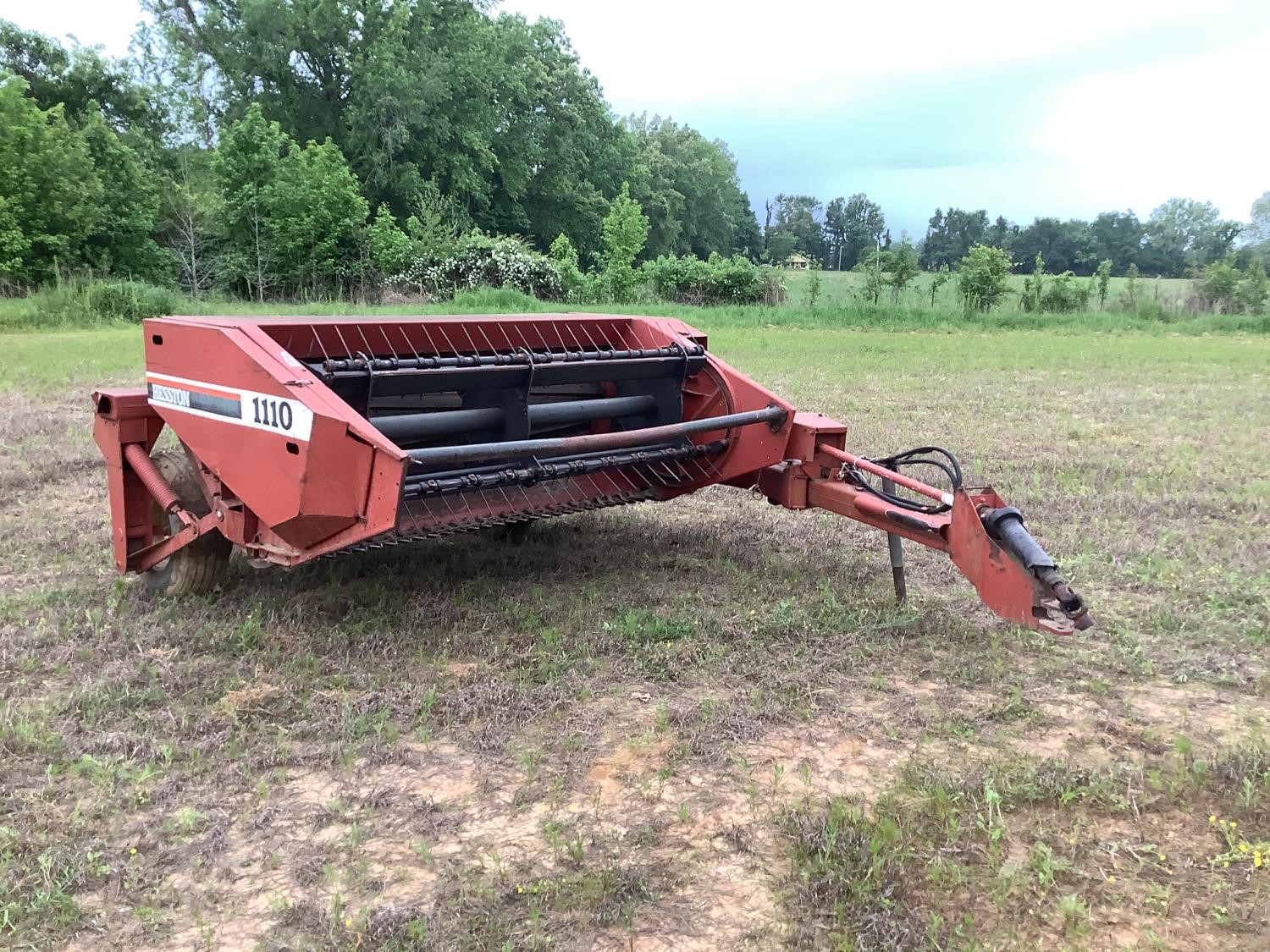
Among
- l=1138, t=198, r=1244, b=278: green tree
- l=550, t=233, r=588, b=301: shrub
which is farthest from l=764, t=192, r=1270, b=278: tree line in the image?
l=550, t=233, r=588, b=301: shrub

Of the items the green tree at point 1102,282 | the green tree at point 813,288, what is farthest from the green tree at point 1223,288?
the green tree at point 813,288

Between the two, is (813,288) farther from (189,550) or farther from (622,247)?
(189,550)

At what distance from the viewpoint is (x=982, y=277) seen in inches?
929

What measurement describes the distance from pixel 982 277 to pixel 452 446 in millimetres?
22089

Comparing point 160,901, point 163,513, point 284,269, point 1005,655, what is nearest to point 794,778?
point 1005,655

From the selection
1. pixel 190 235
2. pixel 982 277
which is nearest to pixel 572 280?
pixel 982 277

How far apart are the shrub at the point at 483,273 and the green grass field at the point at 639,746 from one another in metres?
21.1

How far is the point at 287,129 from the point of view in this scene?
1511 inches

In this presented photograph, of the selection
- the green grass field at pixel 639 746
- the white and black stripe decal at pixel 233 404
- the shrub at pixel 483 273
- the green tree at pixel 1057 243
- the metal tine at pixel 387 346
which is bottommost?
the green grass field at pixel 639 746

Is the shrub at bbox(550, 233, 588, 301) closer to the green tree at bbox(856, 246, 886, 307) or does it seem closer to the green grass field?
the green tree at bbox(856, 246, 886, 307)

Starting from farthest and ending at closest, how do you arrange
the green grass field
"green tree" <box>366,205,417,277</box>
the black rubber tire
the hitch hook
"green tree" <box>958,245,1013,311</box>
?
"green tree" <box>366,205,417,277</box>, "green tree" <box>958,245,1013,311</box>, the black rubber tire, the hitch hook, the green grass field

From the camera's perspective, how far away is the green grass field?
2.38 m

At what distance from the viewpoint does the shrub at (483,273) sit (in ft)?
86.0

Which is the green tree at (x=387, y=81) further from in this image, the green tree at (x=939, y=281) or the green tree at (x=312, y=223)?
the green tree at (x=939, y=281)
